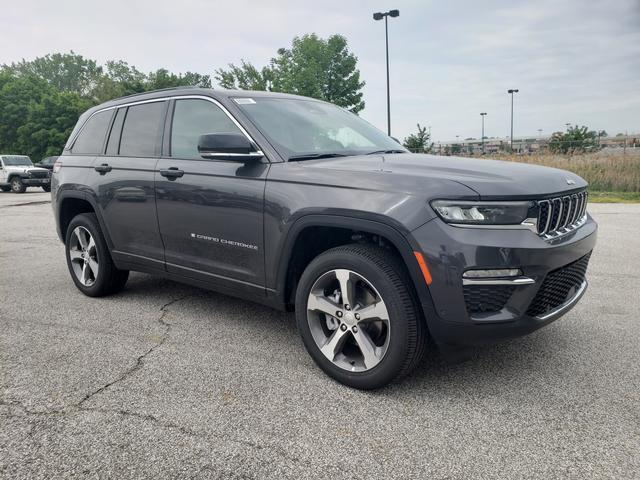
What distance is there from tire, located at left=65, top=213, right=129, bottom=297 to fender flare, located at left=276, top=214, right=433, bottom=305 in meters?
2.21

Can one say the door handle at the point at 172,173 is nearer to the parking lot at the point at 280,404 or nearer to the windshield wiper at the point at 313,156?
the windshield wiper at the point at 313,156

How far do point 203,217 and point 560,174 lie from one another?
7.68ft

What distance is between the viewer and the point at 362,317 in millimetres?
2914

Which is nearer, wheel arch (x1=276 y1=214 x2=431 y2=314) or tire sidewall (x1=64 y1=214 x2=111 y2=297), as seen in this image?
wheel arch (x1=276 y1=214 x2=431 y2=314)

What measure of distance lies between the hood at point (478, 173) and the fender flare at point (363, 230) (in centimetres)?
31

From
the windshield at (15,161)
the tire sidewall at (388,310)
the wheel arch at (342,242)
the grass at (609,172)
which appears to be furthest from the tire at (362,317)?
the windshield at (15,161)

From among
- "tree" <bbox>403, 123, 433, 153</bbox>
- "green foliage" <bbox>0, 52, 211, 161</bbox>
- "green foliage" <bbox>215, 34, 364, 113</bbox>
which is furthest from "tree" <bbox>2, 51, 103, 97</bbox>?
"tree" <bbox>403, 123, 433, 153</bbox>

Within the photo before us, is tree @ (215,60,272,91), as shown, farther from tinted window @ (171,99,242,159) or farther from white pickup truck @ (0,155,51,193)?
tinted window @ (171,99,242,159)

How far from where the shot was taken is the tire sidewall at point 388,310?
2.76 meters

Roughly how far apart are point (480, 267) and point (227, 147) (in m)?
A: 1.68

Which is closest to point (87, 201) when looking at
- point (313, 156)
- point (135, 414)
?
point (313, 156)

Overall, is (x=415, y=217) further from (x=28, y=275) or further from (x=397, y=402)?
(x=28, y=275)

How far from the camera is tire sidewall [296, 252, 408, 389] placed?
109 inches

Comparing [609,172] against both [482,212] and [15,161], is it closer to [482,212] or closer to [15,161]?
[482,212]
